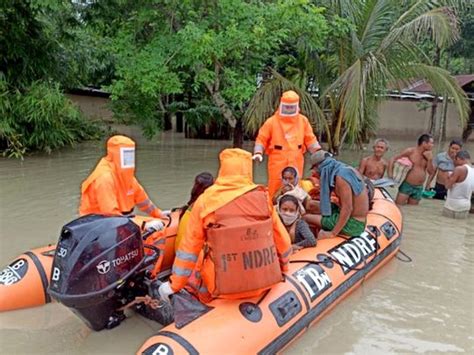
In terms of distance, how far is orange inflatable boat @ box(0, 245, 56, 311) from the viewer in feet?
11.7

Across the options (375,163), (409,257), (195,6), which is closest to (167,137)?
(195,6)

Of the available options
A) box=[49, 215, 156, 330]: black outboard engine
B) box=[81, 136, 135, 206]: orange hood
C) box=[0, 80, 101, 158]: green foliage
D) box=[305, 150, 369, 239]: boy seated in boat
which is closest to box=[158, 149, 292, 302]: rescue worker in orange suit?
box=[49, 215, 156, 330]: black outboard engine

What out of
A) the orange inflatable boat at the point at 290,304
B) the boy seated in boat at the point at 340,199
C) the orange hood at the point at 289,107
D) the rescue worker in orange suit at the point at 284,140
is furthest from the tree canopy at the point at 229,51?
the orange inflatable boat at the point at 290,304

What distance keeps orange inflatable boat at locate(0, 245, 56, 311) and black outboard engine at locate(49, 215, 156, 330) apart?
0.66m

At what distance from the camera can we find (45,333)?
340cm

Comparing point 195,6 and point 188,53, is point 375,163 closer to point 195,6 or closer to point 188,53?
point 188,53

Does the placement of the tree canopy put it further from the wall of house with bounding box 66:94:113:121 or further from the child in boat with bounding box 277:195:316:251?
the wall of house with bounding box 66:94:113:121

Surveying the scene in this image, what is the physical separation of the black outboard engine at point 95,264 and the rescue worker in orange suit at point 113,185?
1.67 ft

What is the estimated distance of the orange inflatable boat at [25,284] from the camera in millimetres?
3559

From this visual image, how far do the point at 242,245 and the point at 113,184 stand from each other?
1.38m

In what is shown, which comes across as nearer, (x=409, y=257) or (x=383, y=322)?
(x=383, y=322)

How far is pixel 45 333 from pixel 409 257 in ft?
11.7

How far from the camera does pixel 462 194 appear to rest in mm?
6461

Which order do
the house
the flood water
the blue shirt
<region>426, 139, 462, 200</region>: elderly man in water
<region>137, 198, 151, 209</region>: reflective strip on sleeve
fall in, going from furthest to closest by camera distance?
the house
the blue shirt
<region>426, 139, 462, 200</region>: elderly man in water
<region>137, 198, 151, 209</region>: reflective strip on sleeve
the flood water
